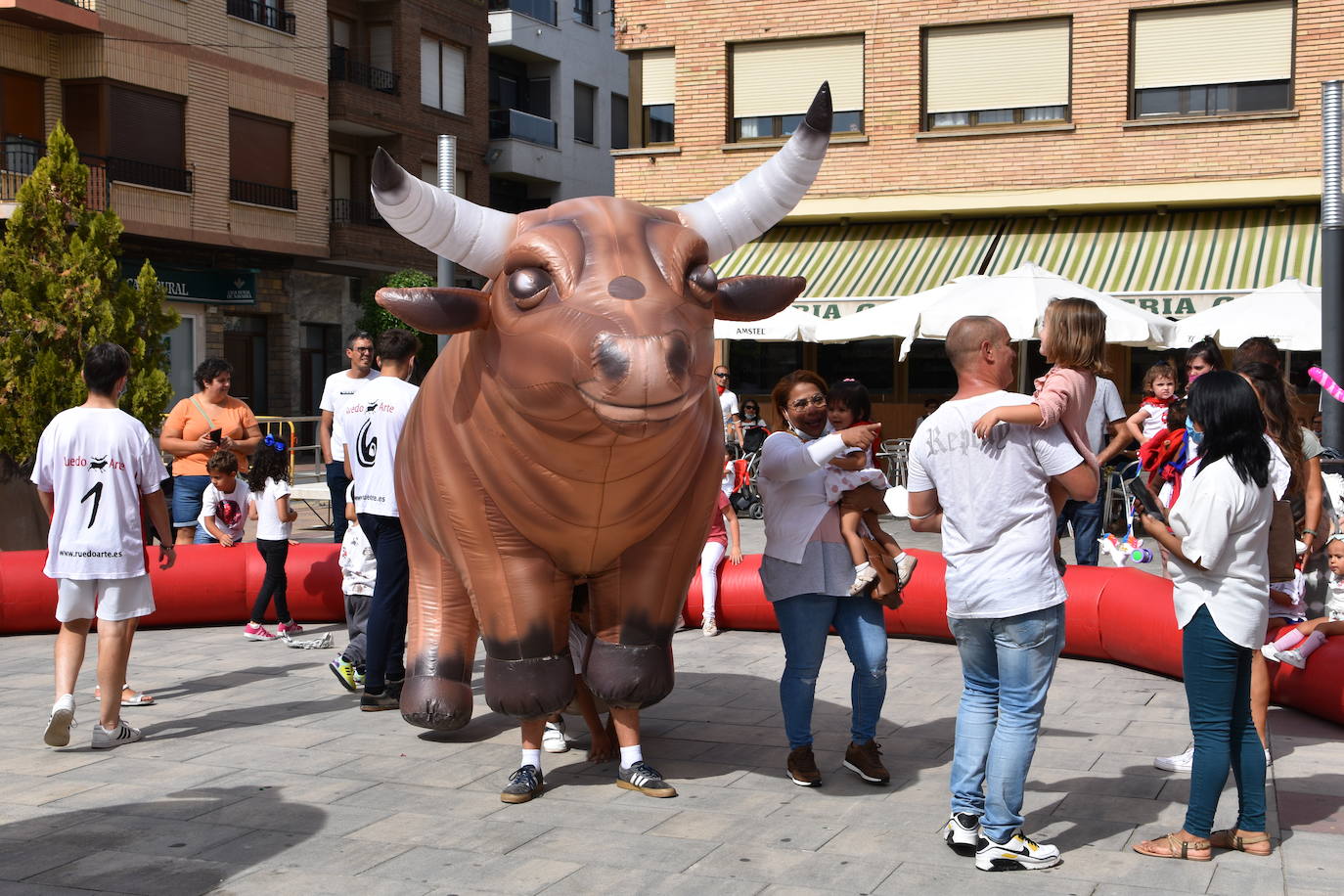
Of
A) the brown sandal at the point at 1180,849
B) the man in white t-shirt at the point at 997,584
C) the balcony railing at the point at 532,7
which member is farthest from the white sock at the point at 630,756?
the balcony railing at the point at 532,7

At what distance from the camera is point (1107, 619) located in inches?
287

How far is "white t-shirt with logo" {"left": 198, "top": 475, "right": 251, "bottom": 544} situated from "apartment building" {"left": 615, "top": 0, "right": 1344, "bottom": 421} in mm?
8018

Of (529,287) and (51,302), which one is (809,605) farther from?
(51,302)

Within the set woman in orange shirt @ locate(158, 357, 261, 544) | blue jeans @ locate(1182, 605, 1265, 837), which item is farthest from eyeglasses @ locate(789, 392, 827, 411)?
woman in orange shirt @ locate(158, 357, 261, 544)

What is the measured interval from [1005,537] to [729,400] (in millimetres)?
9168

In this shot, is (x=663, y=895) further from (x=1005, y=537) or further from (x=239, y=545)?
(x=239, y=545)

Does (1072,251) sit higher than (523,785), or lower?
higher

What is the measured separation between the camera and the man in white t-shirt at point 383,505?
20.6ft

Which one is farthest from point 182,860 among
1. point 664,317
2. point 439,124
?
point 439,124

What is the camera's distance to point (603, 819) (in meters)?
4.74

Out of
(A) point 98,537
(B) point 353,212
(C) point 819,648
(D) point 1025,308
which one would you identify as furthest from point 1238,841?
(B) point 353,212

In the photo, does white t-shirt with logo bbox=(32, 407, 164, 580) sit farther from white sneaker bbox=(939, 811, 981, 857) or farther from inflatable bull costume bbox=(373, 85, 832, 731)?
white sneaker bbox=(939, 811, 981, 857)

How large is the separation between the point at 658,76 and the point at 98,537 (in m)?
14.9

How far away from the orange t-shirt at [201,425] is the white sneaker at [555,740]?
409 cm
